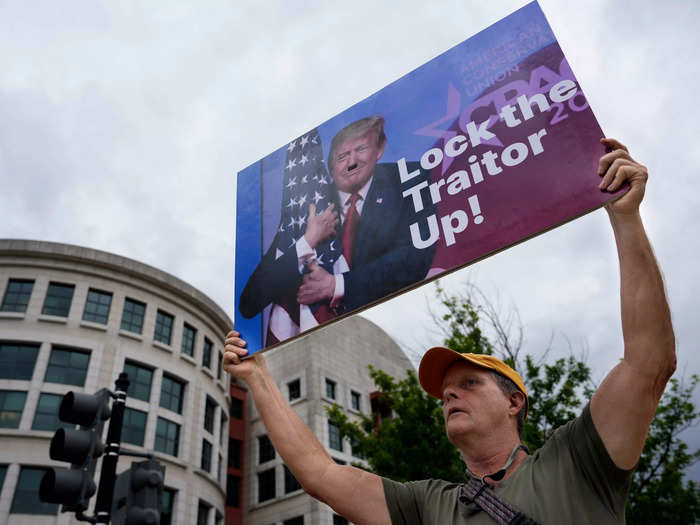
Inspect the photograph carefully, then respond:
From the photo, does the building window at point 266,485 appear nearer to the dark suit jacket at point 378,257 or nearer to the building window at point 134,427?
the building window at point 134,427

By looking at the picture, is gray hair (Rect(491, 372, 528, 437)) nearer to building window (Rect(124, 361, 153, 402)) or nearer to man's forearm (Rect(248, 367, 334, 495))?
man's forearm (Rect(248, 367, 334, 495))

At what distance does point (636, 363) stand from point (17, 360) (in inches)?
1273

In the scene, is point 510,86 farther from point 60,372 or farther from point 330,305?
point 60,372

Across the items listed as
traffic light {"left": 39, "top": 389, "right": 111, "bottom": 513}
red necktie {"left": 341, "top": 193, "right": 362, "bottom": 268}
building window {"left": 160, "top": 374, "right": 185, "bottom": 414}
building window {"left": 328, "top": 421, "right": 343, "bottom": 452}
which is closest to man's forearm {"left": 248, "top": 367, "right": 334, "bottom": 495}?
red necktie {"left": 341, "top": 193, "right": 362, "bottom": 268}

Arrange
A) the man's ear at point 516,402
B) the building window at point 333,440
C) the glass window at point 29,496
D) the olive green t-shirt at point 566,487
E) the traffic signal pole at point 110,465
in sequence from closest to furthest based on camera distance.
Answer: the olive green t-shirt at point 566,487 < the man's ear at point 516,402 < the traffic signal pole at point 110,465 < the glass window at point 29,496 < the building window at point 333,440

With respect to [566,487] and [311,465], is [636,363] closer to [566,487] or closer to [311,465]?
[566,487]

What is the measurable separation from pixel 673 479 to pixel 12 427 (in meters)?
27.1

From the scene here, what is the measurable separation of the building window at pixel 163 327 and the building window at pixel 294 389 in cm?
953

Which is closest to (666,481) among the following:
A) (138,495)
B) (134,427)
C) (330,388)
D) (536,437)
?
(536,437)

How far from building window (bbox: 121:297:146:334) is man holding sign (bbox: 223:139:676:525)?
32.0 meters

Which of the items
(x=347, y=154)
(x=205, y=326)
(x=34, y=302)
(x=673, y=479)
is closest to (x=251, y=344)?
(x=347, y=154)

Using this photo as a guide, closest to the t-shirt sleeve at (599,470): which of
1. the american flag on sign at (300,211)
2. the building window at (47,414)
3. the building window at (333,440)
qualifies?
the american flag on sign at (300,211)

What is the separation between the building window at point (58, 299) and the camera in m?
31.1

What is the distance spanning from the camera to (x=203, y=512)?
106 ft
